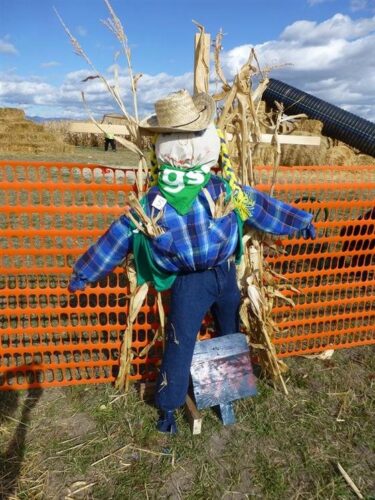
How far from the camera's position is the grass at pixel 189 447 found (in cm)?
235

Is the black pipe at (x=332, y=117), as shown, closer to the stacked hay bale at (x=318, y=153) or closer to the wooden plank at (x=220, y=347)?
the stacked hay bale at (x=318, y=153)

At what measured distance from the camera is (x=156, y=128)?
2.27 metres

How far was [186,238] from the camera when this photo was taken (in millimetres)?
2273

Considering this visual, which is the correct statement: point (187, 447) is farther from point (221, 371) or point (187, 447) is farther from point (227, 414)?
point (221, 371)

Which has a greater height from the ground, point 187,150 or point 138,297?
point 187,150

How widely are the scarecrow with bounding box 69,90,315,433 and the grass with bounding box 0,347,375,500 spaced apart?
26cm

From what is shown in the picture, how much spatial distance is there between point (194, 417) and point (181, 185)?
1.46 metres

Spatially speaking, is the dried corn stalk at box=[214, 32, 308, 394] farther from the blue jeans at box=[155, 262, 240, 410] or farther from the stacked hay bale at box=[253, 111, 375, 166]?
the stacked hay bale at box=[253, 111, 375, 166]

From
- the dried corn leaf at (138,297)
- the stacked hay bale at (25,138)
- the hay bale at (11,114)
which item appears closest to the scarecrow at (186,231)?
the dried corn leaf at (138,297)

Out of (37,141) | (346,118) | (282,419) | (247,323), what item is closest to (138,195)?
(247,323)

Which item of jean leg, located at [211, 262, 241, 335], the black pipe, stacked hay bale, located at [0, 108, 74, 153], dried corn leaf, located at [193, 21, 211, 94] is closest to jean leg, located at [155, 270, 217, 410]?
jean leg, located at [211, 262, 241, 335]

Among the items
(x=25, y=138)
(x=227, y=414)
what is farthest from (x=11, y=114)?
(x=227, y=414)

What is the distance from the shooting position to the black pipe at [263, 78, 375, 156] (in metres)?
14.9

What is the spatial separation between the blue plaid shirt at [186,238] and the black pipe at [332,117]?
43.9ft
